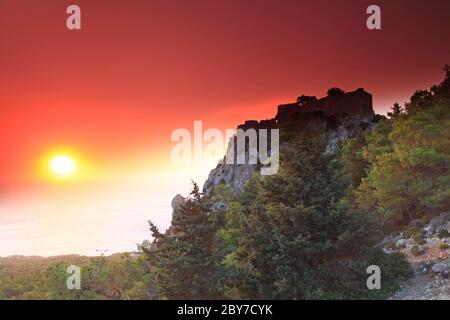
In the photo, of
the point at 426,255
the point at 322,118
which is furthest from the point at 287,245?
the point at 322,118

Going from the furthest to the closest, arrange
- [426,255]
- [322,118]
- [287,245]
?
[322,118]
[426,255]
[287,245]

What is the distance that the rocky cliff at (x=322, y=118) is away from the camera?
5694 centimetres

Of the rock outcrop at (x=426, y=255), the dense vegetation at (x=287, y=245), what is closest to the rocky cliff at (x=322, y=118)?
the rock outcrop at (x=426, y=255)

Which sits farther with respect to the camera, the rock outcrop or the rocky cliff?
the rocky cliff

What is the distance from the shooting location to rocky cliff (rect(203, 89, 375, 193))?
56938mm

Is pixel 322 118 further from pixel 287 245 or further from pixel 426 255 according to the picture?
pixel 287 245

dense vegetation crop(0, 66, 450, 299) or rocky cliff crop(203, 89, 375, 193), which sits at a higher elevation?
rocky cliff crop(203, 89, 375, 193)

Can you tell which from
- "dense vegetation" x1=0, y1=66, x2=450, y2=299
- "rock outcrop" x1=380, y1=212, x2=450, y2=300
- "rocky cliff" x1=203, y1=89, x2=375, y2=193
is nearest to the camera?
"dense vegetation" x1=0, y1=66, x2=450, y2=299

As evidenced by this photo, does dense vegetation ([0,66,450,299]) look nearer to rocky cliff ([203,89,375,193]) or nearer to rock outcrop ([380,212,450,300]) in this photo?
rock outcrop ([380,212,450,300])

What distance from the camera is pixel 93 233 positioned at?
4356 centimetres

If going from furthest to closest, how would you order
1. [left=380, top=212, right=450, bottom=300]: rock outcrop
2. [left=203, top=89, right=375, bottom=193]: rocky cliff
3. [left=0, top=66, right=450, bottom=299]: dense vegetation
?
[left=203, top=89, right=375, bottom=193]: rocky cliff → [left=380, top=212, right=450, bottom=300]: rock outcrop → [left=0, top=66, right=450, bottom=299]: dense vegetation

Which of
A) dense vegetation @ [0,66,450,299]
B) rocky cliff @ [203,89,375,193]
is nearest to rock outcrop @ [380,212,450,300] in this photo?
dense vegetation @ [0,66,450,299]

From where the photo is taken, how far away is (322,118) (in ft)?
196

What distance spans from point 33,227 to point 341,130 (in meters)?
40.4
